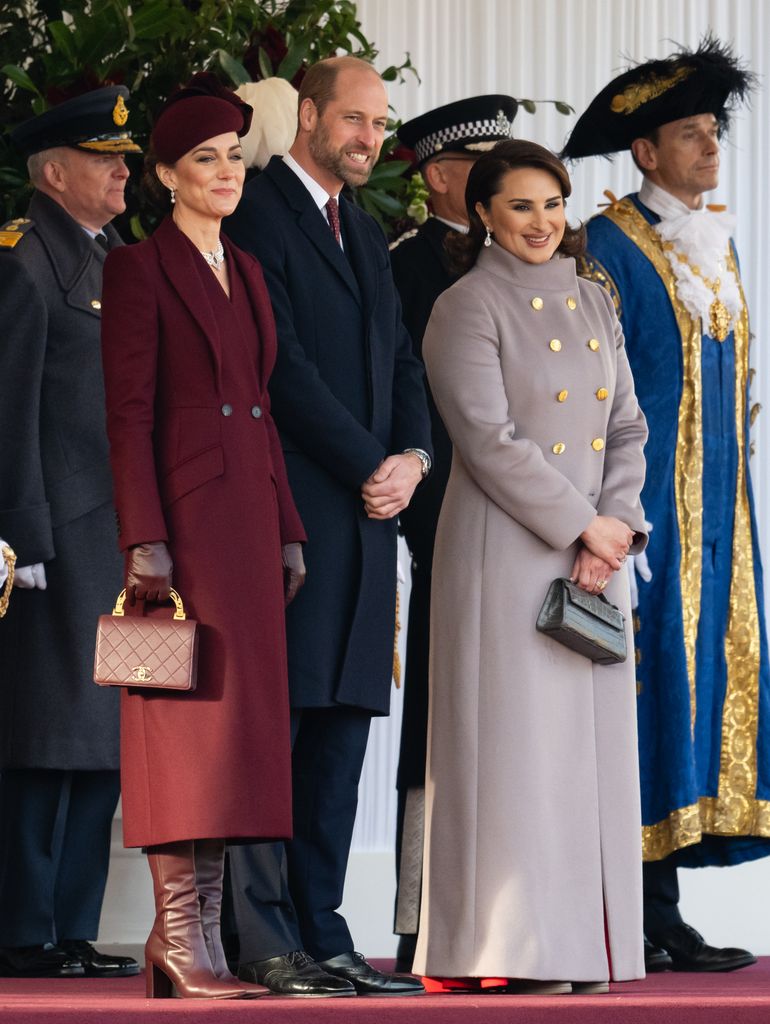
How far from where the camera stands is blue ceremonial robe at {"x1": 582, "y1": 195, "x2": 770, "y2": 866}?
16.0 feet

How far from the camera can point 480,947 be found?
379 cm

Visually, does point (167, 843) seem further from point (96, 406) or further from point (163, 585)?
point (96, 406)

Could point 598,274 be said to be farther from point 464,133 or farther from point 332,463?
point 332,463

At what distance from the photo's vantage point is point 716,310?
5004 mm

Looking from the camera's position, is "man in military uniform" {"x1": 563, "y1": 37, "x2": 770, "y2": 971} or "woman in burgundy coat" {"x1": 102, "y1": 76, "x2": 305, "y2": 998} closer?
"woman in burgundy coat" {"x1": 102, "y1": 76, "x2": 305, "y2": 998}

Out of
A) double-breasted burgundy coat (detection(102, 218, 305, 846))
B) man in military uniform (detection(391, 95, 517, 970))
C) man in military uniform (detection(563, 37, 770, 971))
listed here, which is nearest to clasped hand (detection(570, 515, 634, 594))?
double-breasted burgundy coat (detection(102, 218, 305, 846))

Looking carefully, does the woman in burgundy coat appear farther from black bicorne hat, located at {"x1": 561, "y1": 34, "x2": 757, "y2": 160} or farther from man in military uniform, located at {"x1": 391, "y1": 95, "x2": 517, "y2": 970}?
black bicorne hat, located at {"x1": 561, "y1": 34, "x2": 757, "y2": 160}

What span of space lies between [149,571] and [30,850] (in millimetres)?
1084

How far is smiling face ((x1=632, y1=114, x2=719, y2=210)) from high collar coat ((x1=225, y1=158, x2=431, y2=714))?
114 cm

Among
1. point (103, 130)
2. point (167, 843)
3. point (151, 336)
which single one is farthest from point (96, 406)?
point (167, 843)

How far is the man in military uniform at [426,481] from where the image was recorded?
4535mm

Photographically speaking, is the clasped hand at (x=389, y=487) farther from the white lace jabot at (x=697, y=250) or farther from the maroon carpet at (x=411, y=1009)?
the white lace jabot at (x=697, y=250)

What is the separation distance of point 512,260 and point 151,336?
0.81 metres

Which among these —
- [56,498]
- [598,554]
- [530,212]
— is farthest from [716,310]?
[56,498]
